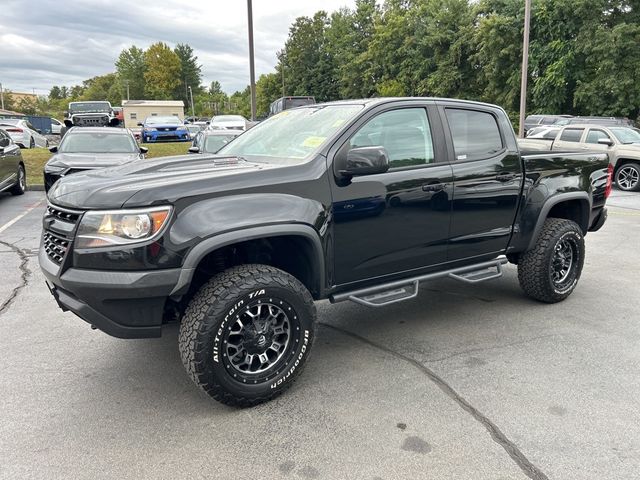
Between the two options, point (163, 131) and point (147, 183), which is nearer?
point (147, 183)

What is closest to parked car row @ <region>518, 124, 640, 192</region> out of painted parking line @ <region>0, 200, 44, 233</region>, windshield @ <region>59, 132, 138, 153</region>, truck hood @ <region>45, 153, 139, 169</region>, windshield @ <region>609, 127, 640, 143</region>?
windshield @ <region>609, 127, 640, 143</region>

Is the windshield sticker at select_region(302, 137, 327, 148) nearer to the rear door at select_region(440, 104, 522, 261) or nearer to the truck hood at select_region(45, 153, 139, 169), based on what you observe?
the rear door at select_region(440, 104, 522, 261)

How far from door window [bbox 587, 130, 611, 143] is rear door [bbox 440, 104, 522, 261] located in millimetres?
10925

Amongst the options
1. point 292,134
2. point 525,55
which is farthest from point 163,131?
point 292,134

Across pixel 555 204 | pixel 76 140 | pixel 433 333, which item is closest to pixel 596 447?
pixel 433 333

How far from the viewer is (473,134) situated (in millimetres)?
4336

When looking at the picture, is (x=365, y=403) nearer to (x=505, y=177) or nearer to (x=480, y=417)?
(x=480, y=417)

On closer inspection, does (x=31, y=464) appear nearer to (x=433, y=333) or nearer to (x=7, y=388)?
(x=7, y=388)

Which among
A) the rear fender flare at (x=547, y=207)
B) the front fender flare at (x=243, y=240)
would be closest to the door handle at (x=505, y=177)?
the rear fender flare at (x=547, y=207)

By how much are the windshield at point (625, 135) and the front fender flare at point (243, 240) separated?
13179 millimetres

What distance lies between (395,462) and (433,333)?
70.5 inches

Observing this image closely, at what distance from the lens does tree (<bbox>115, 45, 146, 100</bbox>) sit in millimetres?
89938

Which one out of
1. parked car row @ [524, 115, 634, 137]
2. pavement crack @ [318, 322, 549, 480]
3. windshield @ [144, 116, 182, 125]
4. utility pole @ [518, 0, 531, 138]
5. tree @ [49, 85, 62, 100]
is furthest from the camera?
tree @ [49, 85, 62, 100]

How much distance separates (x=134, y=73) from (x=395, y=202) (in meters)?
97.6
